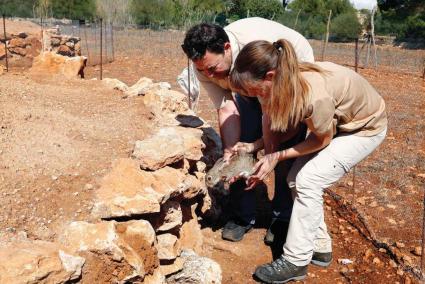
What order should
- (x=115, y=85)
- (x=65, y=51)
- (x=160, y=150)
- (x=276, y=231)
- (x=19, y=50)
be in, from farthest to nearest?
(x=65, y=51) → (x=19, y=50) → (x=115, y=85) → (x=276, y=231) → (x=160, y=150)

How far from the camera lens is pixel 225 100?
3.01m

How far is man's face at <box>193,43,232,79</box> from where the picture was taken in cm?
254

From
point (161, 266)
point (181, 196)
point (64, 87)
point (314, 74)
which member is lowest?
point (161, 266)

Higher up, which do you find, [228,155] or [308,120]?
[308,120]

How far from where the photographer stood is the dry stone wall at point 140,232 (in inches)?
75.3

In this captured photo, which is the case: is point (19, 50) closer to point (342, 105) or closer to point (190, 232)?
point (190, 232)

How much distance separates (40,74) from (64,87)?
747 millimetres

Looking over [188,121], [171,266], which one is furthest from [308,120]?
[188,121]

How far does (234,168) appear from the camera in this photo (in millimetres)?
2754

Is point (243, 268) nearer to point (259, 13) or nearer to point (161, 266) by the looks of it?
point (161, 266)

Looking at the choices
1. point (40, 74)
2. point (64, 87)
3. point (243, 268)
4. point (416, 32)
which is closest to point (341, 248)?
point (243, 268)

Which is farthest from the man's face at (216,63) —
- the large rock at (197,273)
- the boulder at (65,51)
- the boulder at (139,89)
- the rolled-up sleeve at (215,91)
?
the boulder at (65,51)

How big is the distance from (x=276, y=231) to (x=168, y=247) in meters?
0.90

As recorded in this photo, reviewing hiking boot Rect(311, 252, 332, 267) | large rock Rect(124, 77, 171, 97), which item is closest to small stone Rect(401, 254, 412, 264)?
hiking boot Rect(311, 252, 332, 267)
